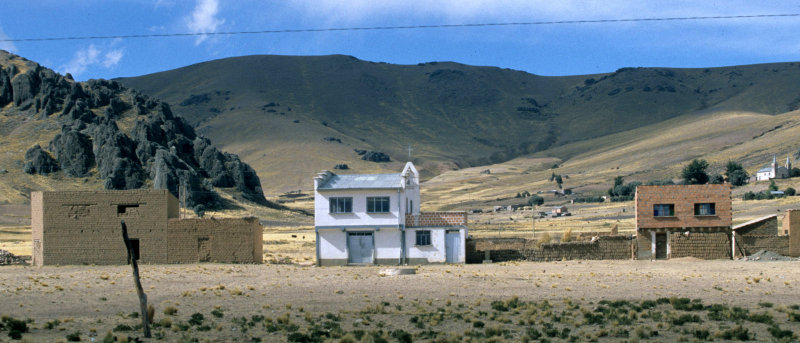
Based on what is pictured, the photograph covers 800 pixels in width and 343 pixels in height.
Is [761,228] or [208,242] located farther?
[761,228]

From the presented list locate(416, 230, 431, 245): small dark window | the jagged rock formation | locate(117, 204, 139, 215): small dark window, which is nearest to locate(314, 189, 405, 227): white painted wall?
locate(416, 230, 431, 245): small dark window

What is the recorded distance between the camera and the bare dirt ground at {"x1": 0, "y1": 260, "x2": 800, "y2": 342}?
934 inches

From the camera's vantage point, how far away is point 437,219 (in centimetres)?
4969

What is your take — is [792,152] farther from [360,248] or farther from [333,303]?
[333,303]

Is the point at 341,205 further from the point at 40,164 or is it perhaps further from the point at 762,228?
the point at 40,164

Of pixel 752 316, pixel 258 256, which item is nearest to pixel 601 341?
pixel 752 316

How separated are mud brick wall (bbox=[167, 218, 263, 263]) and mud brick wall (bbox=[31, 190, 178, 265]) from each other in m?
0.53

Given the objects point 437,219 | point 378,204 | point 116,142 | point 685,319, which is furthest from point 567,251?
point 116,142

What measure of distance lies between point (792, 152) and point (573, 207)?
49.7 m

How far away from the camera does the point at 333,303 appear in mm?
30406

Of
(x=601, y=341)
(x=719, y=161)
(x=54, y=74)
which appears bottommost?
(x=601, y=341)

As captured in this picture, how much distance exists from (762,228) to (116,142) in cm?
8624

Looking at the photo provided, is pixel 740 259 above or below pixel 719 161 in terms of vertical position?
below

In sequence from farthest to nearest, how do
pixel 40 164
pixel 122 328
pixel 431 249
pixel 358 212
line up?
1. pixel 40 164
2. pixel 358 212
3. pixel 431 249
4. pixel 122 328
